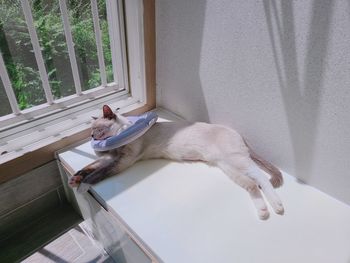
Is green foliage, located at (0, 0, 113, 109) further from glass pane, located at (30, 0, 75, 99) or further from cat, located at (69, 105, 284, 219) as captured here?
cat, located at (69, 105, 284, 219)

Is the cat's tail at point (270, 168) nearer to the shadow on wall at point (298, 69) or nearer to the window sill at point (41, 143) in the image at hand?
the shadow on wall at point (298, 69)

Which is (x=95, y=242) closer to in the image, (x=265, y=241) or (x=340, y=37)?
(x=265, y=241)

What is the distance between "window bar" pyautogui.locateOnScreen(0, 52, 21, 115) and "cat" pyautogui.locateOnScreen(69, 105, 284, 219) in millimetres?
279

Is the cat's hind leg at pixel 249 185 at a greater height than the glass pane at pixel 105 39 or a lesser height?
lesser

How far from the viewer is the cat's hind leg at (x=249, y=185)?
0.73 meters

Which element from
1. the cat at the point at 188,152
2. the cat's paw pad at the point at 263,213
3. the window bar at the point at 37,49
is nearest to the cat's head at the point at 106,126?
the cat at the point at 188,152

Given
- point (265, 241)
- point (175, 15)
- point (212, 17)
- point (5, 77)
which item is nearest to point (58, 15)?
point (5, 77)

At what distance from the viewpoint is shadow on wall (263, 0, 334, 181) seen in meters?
0.64

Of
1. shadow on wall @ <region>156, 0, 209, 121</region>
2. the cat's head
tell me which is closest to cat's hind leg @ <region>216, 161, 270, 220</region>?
shadow on wall @ <region>156, 0, 209, 121</region>

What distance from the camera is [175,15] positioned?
3.12ft

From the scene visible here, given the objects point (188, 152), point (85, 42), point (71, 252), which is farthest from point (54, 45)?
point (71, 252)

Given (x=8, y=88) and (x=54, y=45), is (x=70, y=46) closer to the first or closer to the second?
(x=54, y=45)

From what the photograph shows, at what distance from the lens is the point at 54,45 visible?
99 cm

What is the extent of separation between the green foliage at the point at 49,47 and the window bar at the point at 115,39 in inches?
1.5
